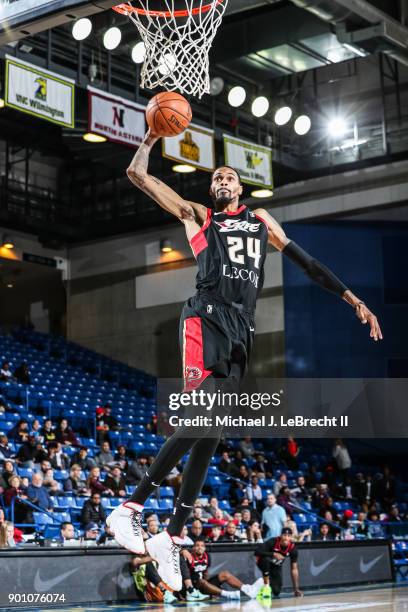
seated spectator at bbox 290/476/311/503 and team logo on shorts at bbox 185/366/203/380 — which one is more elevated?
team logo on shorts at bbox 185/366/203/380

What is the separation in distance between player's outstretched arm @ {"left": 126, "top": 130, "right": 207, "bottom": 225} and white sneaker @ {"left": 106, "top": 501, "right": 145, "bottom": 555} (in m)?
1.71

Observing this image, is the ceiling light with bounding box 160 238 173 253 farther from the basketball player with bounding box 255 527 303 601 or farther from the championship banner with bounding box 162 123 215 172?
the basketball player with bounding box 255 527 303 601

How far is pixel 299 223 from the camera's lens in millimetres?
26312

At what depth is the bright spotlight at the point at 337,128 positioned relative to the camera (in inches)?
973

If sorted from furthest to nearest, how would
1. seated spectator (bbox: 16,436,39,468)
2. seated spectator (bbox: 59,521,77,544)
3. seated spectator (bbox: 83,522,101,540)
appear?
seated spectator (bbox: 16,436,39,468), seated spectator (bbox: 83,522,101,540), seated spectator (bbox: 59,521,77,544)

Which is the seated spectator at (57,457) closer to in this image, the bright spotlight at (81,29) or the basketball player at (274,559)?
the basketball player at (274,559)

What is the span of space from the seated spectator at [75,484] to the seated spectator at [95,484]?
11cm

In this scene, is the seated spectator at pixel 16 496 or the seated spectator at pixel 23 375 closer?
the seated spectator at pixel 16 496

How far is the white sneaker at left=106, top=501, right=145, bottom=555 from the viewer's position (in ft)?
16.5

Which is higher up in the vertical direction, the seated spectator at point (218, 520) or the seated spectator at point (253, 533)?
the seated spectator at point (218, 520)

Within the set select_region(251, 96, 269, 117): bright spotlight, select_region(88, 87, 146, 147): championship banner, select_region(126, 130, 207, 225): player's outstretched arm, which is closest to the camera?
select_region(126, 130, 207, 225): player's outstretched arm

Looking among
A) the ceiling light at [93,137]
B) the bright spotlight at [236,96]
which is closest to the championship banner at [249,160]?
the bright spotlight at [236,96]

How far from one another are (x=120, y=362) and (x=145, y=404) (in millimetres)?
3460

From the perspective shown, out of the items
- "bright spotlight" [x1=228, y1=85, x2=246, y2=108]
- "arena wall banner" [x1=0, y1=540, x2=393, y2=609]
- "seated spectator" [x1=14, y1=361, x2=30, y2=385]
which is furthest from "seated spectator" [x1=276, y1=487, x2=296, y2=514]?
"bright spotlight" [x1=228, y1=85, x2=246, y2=108]
